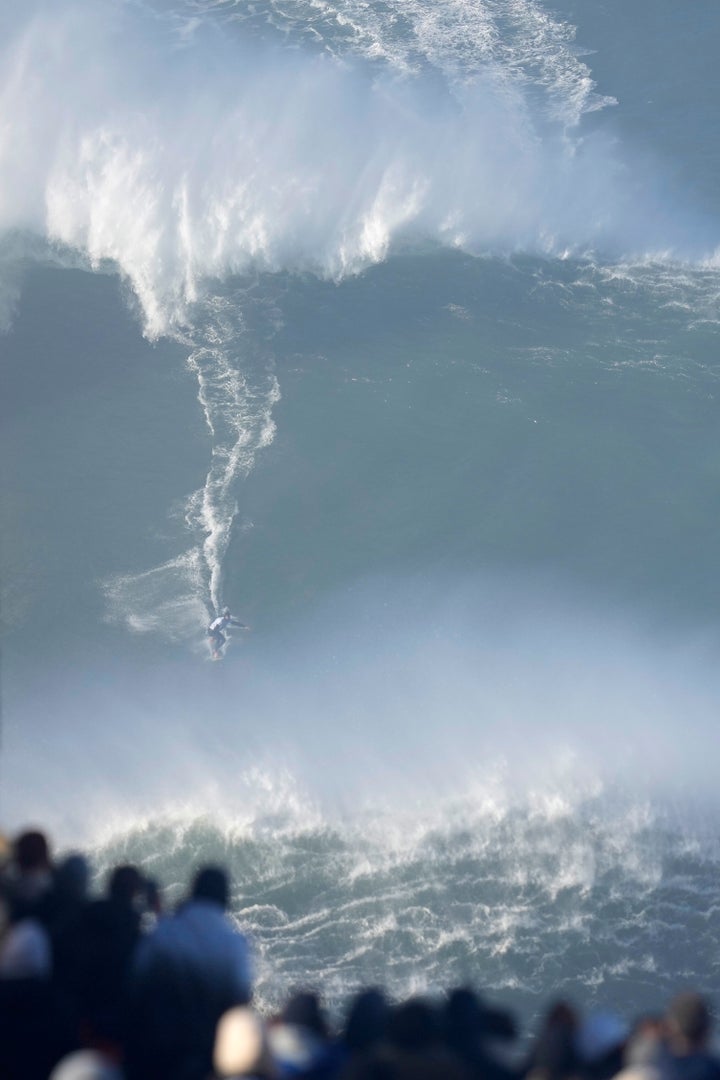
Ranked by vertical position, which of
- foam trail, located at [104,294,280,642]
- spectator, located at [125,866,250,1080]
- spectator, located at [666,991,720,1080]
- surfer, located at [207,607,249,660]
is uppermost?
foam trail, located at [104,294,280,642]

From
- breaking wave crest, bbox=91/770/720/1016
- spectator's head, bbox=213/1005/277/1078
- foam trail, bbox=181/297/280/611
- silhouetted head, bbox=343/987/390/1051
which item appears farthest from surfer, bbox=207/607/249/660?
spectator's head, bbox=213/1005/277/1078

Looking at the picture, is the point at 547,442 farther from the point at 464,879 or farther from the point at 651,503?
the point at 464,879

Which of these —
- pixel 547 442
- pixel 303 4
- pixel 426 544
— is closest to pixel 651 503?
pixel 547 442

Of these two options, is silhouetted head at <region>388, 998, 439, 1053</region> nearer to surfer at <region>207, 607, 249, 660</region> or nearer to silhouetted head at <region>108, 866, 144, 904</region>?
silhouetted head at <region>108, 866, 144, 904</region>

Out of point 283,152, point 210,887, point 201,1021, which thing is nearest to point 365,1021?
point 201,1021

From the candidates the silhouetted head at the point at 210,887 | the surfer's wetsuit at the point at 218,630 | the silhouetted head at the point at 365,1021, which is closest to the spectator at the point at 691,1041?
the silhouetted head at the point at 365,1021
